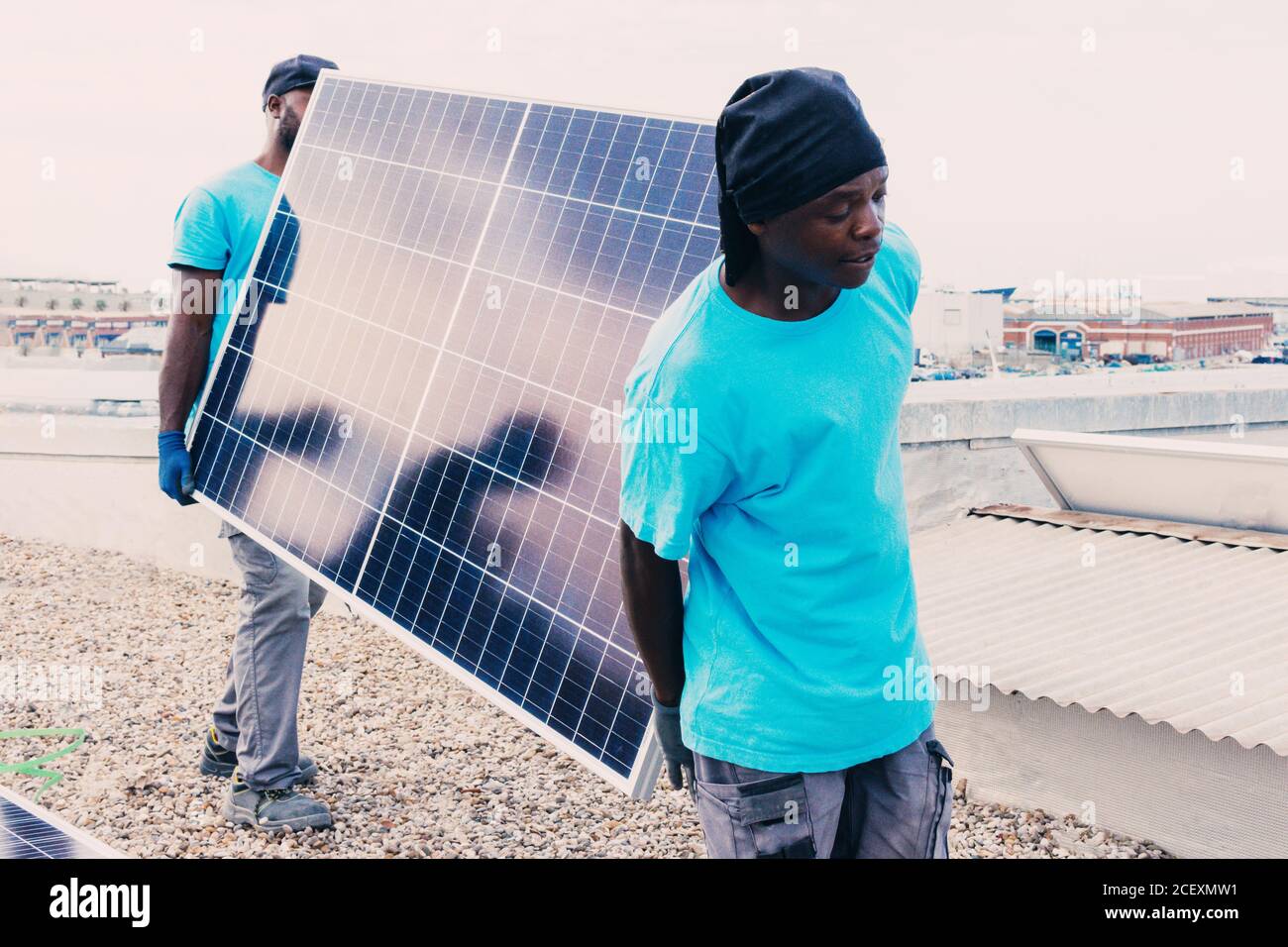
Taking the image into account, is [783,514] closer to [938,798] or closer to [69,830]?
[938,798]

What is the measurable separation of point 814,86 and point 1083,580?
4997mm

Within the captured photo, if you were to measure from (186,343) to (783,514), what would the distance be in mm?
3657

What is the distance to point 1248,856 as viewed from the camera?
197 inches

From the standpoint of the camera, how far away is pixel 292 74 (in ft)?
19.2

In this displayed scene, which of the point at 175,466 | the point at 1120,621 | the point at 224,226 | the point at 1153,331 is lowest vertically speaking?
the point at 1153,331

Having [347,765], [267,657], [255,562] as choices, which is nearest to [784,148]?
[255,562]

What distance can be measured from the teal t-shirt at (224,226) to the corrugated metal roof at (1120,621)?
361cm

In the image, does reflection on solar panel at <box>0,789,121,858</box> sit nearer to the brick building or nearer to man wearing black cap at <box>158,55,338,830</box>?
man wearing black cap at <box>158,55,338,830</box>

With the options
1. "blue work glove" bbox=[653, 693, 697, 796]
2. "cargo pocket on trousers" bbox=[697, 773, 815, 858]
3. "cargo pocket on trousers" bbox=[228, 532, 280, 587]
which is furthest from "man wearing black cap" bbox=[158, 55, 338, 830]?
"cargo pocket on trousers" bbox=[697, 773, 815, 858]

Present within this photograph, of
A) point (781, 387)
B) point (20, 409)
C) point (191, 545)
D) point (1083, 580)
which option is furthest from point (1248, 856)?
point (20, 409)

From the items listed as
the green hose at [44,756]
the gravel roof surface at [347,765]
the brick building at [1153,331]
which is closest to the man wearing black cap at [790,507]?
the gravel roof surface at [347,765]

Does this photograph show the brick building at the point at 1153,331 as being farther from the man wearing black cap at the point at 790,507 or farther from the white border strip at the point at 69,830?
the man wearing black cap at the point at 790,507

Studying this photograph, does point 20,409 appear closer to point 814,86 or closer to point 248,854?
point 248,854
